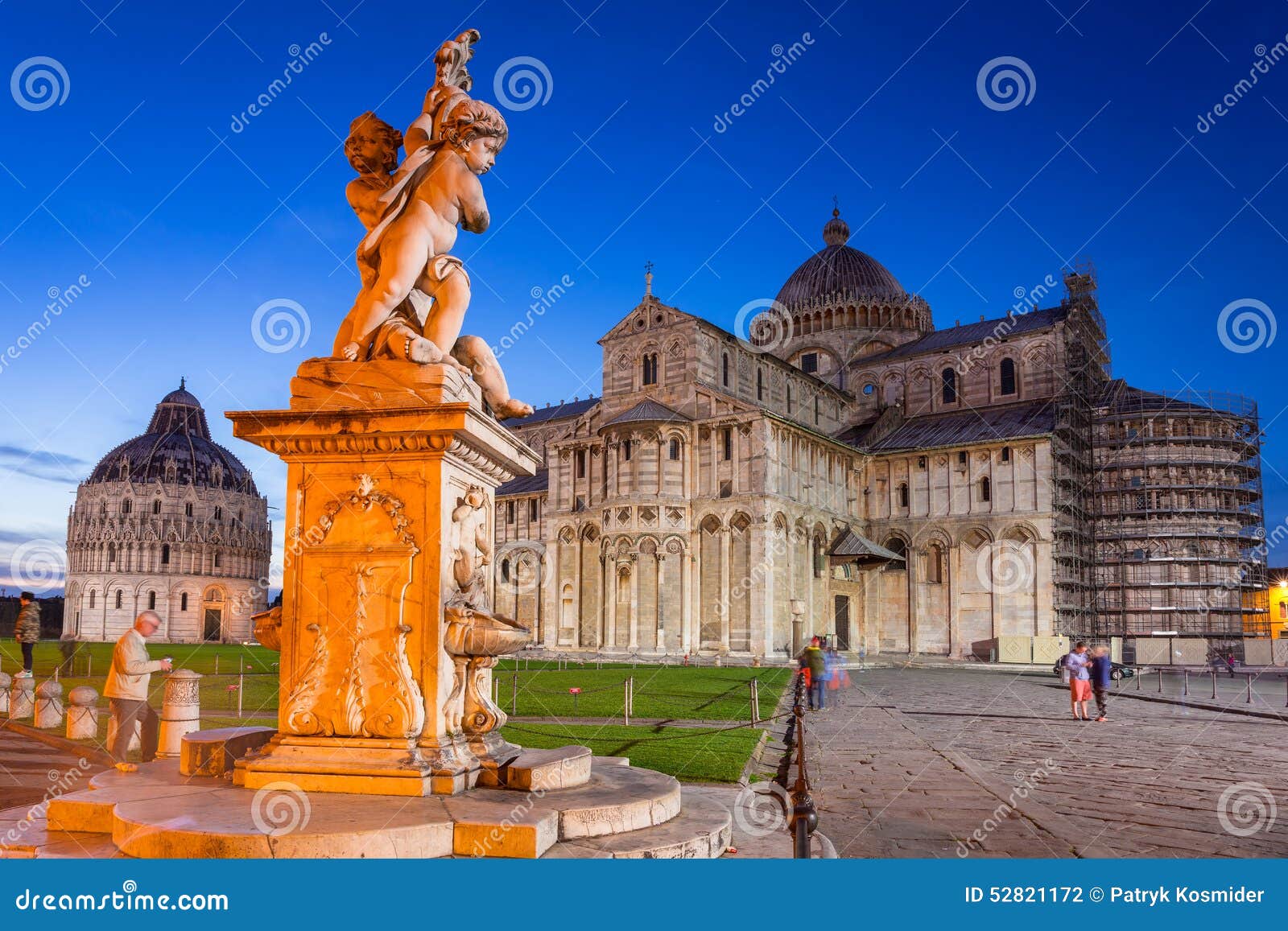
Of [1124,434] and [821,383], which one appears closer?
[1124,434]

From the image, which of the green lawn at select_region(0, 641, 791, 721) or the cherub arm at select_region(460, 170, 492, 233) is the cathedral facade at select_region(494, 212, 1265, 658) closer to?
the green lawn at select_region(0, 641, 791, 721)

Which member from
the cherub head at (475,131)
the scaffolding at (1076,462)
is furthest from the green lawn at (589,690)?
the scaffolding at (1076,462)

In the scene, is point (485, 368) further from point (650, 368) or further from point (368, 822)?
point (650, 368)

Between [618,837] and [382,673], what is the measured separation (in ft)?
4.79

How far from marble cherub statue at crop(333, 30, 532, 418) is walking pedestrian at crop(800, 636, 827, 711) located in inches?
547

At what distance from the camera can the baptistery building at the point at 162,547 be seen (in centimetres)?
9719

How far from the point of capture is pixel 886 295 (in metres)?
57.3

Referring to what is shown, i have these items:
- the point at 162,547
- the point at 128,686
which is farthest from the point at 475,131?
the point at 162,547

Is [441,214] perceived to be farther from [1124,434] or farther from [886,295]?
→ [886,295]

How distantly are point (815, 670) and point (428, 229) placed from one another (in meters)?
15.0

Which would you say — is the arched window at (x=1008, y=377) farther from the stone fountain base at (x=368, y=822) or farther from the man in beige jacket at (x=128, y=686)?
the stone fountain base at (x=368, y=822)

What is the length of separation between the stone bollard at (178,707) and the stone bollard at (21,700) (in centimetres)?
757

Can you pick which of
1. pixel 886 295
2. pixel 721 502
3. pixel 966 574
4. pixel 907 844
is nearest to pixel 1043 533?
pixel 966 574

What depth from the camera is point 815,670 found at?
18.9 m
